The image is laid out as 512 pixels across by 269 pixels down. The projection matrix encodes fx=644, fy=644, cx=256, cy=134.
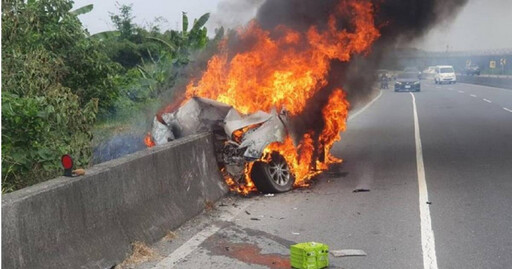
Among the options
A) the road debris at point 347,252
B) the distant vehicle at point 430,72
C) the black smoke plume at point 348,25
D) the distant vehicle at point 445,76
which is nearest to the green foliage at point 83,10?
the black smoke plume at point 348,25

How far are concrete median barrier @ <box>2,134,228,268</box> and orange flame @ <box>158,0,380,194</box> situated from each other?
2344mm

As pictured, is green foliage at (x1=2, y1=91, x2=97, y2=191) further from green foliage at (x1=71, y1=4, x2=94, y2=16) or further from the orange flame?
green foliage at (x1=71, y1=4, x2=94, y2=16)

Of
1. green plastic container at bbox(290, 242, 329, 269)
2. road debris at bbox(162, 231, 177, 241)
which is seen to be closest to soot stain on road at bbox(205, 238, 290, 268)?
green plastic container at bbox(290, 242, 329, 269)

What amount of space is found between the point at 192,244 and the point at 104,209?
1213 millimetres

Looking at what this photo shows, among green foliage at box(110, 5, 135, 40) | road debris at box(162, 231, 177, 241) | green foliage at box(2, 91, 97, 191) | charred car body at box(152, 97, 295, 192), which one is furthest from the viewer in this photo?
green foliage at box(110, 5, 135, 40)

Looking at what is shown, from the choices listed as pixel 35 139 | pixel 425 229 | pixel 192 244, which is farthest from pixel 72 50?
pixel 425 229

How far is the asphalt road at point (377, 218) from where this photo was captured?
6.61 metres

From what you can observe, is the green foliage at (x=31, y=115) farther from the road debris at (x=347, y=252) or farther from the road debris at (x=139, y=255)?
the road debris at (x=347, y=252)

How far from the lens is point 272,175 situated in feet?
33.3

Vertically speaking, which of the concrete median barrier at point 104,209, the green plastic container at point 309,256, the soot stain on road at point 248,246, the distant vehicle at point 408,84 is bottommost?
the distant vehicle at point 408,84

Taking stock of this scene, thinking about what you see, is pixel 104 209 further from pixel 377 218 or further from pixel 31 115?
pixel 377 218

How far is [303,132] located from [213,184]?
247 cm

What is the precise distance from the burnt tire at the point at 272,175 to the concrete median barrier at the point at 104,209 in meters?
1.00

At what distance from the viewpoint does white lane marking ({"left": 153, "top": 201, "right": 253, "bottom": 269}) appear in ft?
20.9
